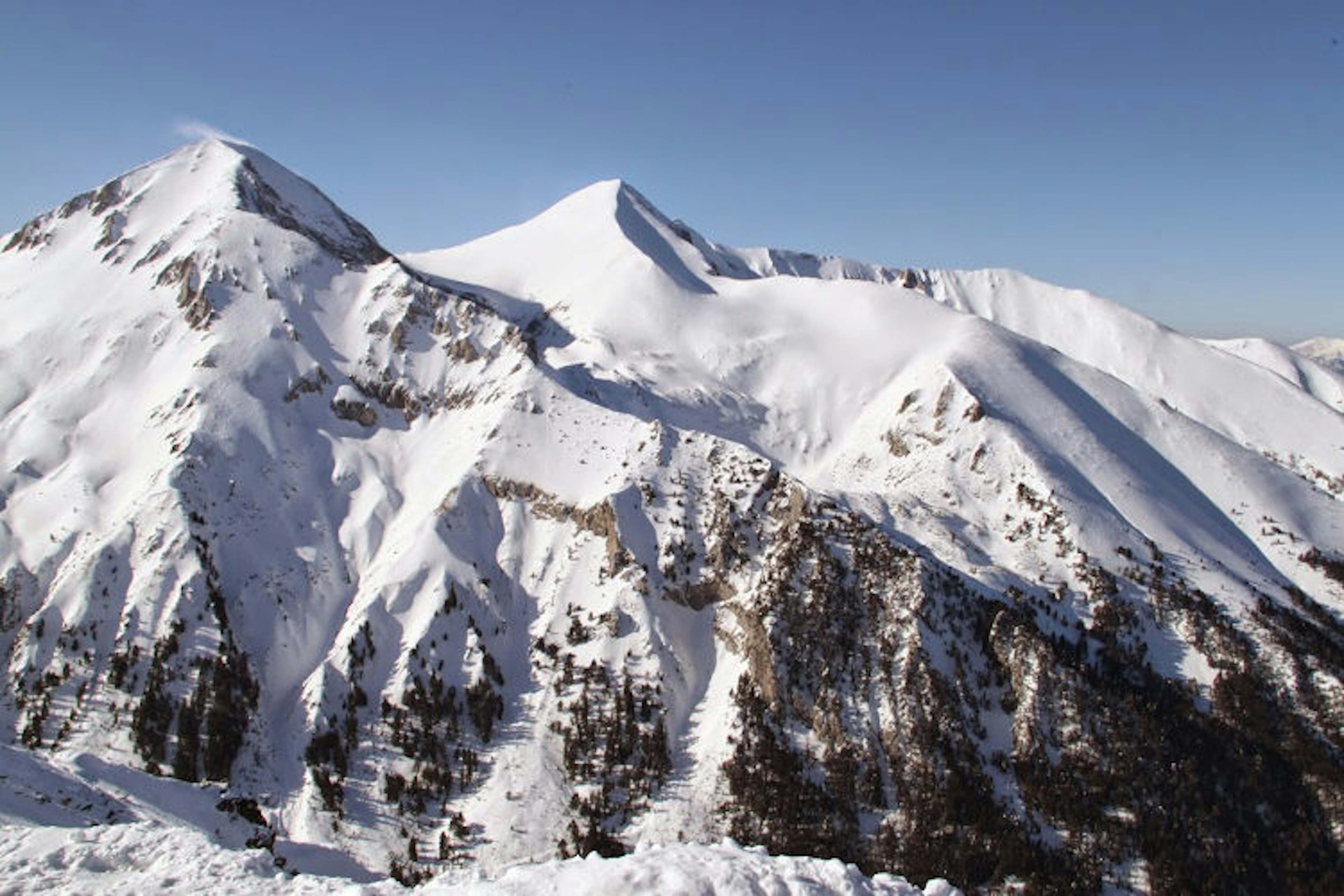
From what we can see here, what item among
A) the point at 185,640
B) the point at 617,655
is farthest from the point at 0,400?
the point at 617,655

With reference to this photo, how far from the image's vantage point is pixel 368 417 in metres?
157

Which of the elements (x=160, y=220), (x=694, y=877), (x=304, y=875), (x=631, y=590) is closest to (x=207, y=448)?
(x=631, y=590)

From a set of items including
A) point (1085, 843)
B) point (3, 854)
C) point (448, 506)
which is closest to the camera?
point (3, 854)

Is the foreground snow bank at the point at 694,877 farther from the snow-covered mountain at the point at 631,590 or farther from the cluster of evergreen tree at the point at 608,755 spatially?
the cluster of evergreen tree at the point at 608,755

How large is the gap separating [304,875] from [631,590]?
91928 millimetres

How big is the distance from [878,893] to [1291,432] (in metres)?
217

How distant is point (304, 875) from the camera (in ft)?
106

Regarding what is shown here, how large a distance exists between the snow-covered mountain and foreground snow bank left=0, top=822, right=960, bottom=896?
21.6 meters

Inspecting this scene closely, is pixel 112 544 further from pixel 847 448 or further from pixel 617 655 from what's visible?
pixel 847 448

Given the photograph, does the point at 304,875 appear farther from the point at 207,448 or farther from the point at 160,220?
the point at 160,220

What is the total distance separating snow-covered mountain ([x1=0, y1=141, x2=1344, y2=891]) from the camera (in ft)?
319

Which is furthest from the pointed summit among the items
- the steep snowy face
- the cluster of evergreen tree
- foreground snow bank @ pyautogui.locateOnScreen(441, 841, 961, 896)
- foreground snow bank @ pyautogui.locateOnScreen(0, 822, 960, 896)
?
foreground snow bank @ pyautogui.locateOnScreen(441, 841, 961, 896)

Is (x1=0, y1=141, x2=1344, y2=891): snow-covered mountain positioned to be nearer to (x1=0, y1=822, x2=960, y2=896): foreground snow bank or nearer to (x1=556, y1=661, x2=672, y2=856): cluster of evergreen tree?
(x1=556, y1=661, x2=672, y2=856): cluster of evergreen tree

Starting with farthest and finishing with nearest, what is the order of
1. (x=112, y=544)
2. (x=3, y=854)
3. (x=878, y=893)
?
(x=112, y=544)
(x=3, y=854)
(x=878, y=893)
